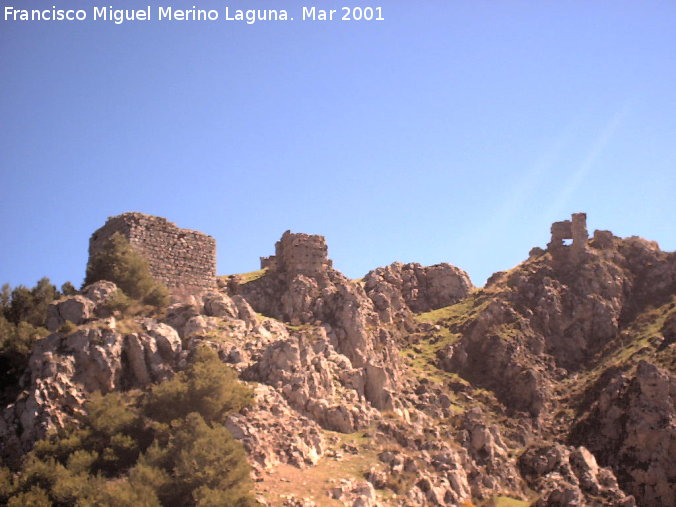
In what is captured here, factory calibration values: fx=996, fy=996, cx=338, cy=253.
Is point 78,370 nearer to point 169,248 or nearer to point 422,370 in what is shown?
point 169,248

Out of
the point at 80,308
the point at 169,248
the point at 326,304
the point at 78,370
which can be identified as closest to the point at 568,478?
the point at 326,304

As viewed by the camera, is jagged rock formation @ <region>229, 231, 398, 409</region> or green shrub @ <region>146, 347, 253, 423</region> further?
jagged rock formation @ <region>229, 231, 398, 409</region>

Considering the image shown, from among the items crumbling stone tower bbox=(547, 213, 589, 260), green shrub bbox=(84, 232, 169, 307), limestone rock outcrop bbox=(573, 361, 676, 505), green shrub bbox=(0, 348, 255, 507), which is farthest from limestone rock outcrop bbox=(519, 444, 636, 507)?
green shrub bbox=(84, 232, 169, 307)

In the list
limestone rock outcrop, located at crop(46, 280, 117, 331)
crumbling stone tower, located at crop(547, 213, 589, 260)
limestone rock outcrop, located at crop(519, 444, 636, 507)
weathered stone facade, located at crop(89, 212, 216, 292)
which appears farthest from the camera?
crumbling stone tower, located at crop(547, 213, 589, 260)

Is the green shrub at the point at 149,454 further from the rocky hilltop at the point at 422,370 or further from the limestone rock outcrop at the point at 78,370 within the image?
the rocky hilltop at the point at 422,370

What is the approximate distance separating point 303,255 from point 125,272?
Result: 46.2ft

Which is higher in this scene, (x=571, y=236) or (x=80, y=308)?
(x=571, y=236)

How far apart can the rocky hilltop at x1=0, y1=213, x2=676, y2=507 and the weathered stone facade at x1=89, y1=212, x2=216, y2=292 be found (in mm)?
844

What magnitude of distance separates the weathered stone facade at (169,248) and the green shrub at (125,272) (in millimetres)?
1781

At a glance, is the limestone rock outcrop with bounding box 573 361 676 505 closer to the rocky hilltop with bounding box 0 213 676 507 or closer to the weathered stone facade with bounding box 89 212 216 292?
the rocky hilltop with bounding box 0 213 676 507

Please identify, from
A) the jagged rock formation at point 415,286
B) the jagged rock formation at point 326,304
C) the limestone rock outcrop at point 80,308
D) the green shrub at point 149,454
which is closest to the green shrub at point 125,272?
the limestone rock outcrop at point 80,308

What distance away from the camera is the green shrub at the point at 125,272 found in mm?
56906

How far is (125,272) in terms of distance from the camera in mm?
56969

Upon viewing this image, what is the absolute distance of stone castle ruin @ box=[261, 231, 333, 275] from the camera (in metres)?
66.7
